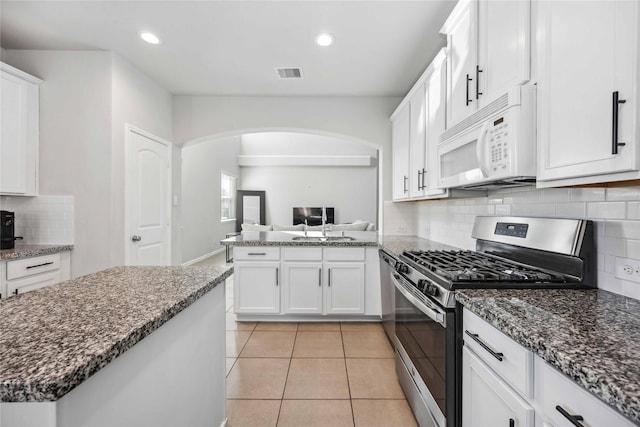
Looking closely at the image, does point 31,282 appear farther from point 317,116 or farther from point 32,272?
point 317,116

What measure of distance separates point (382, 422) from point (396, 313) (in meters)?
0.65

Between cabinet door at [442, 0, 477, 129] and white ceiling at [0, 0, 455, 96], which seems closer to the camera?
cabinet door at [442, 0, 477, 129]

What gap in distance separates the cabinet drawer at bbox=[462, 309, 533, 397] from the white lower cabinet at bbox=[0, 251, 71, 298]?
2916mm

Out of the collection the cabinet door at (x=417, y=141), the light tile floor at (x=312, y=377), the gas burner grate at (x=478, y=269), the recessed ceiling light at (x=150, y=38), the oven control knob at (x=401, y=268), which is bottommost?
the light tile floor at (x=312, y=377)

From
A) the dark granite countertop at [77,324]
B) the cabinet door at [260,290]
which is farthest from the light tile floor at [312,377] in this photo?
the dark granite countertop at [77,324]

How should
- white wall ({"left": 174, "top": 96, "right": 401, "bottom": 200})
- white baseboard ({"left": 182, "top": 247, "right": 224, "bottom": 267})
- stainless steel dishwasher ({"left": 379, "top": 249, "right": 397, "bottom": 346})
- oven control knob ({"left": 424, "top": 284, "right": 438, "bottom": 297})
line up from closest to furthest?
oven control knob ({"left": 424, "top": 284, "right": 438, "bottom": 297})
stainless steel dishwasher ({"left": 379, "top": 249, "right": 397, "bottom": 346})
white wall ({"left": 174, "top": 96, "right": 401, "bottom": 200})
white baseboard ({"left": 182, "top": 247, "right": 224, "bottom": 267})

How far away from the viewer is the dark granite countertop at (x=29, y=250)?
2.14 meters

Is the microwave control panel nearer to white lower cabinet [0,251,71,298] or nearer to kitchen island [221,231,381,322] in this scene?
kitchen island [221,231,381,322]

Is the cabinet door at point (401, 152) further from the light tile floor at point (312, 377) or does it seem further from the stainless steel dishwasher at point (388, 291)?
the light tile floor at point (312, 377)

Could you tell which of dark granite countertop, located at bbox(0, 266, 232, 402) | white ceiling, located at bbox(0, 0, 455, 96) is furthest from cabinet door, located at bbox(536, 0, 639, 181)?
dark granite countertop, located at bbox(0, 266, 232, 402)

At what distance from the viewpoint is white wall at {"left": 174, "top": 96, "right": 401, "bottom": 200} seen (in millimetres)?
3619

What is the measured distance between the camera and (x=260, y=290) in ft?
9.93

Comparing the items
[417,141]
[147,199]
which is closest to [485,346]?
[417,141]

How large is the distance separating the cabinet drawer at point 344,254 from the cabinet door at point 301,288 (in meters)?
0.15
